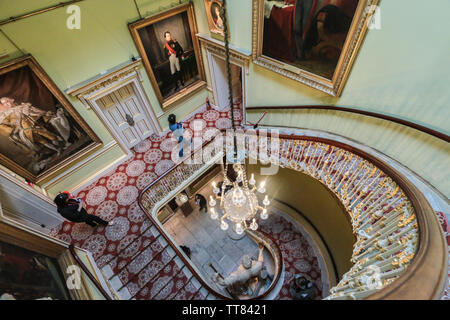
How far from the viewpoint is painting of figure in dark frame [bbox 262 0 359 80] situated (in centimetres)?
386

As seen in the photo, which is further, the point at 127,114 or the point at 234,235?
the point at 234,235

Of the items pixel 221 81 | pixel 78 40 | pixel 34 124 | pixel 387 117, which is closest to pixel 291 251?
pixel 387 117

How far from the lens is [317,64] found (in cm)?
462

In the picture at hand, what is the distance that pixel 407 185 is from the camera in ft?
9.81

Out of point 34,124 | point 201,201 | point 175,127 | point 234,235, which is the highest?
point 34,124

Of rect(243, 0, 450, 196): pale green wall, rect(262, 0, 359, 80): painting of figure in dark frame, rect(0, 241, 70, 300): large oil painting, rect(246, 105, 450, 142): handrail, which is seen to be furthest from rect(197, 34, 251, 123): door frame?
rect(0, 241, 70, 300): large oil painting

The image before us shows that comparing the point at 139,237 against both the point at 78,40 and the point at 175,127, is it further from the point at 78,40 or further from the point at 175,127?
the point at 78,40

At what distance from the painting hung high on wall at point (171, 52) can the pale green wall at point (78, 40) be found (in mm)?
208

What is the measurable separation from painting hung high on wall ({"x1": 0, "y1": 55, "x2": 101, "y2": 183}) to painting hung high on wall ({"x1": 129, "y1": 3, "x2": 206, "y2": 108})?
86.4 inches

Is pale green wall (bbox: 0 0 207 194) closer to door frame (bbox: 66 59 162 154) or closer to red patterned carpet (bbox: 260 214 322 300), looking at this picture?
door frame (bbox: 66 59 162 154)

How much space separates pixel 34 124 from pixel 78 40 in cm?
199

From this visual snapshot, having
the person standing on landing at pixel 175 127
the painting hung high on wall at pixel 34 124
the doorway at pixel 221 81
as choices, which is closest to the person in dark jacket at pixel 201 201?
the person standing on landing at pixel 175 127

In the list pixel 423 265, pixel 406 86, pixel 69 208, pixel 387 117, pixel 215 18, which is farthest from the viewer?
pixel 215 18

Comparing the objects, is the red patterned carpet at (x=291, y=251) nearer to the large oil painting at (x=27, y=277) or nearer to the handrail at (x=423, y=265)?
the handrail at (x=423, y=265)
